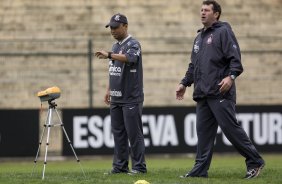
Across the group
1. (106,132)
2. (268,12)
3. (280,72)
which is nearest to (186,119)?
(106,132)

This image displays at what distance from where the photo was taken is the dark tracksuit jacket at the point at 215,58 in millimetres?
10414

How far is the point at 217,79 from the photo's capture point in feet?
34.4

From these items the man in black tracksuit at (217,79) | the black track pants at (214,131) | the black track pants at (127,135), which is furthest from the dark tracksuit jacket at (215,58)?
the black track pants at (127,135)

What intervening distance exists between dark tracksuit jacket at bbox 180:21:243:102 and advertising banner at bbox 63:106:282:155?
28.0 ft

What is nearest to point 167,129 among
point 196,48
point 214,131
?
point 214,131

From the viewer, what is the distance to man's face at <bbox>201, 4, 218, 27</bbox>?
1053 cm

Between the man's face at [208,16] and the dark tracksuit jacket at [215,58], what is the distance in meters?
0.07

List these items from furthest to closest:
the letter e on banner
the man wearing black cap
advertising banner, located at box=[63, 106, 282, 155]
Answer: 1. the letter e on banner
2. advertising banner, located at box=[63, 106, 282, 155]
3. the man wearing black cap

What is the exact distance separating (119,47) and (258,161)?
2442mm

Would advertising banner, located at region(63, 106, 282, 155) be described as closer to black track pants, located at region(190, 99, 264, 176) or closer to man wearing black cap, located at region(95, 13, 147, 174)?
man wearing black cap, located at region(95, 13, 147, 174)

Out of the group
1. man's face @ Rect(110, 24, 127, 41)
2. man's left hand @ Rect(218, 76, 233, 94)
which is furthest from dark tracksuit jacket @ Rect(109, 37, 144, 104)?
man's left hand @ Rect(218, 76, 233, 94)

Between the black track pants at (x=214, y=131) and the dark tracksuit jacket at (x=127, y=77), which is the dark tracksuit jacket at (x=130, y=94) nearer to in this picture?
the dark tracksuit jacket at (x=127, y=77)

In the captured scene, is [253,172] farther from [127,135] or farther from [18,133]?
[18,133]

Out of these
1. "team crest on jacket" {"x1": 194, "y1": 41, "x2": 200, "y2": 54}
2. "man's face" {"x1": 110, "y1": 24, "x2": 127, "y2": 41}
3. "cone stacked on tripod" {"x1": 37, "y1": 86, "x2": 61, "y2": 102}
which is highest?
"man's face" {"x1": 110, "y1": 24, "x2": 127, "y2": 41}
